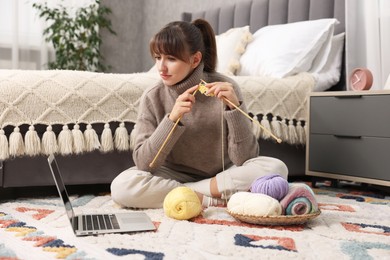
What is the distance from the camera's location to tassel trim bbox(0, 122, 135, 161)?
157 cm

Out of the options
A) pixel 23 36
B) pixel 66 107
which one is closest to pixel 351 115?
pixel 66 107

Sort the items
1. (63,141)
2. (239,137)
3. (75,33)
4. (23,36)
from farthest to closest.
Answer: (75,33), (23,36), (63,141), (239,137)

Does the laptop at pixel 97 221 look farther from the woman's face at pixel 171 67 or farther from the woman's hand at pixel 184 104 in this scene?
the woman's face at pixel 171 67

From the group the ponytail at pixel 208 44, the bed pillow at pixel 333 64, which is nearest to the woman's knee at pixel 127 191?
the ponytail at pixel 208 44

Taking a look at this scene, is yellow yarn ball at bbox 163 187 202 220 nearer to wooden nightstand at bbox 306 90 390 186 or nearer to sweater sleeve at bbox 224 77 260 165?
sweater sleeve at bbox 224 77 260 165

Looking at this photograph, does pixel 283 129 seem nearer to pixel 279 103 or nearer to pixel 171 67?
pixel 279 103

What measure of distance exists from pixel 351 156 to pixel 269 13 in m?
1.16

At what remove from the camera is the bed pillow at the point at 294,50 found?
2.22 meters

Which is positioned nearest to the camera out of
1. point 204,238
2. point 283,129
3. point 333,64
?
point 204,238

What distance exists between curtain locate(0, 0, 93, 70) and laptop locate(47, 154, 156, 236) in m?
2.48

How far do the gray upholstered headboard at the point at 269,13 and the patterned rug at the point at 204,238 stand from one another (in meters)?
1.20

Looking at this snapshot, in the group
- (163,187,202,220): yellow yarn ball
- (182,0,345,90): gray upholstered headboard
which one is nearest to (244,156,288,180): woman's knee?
(163,187,202,220): yellow yarn ball

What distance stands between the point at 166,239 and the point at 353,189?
3.75 feet

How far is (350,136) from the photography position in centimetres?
187
